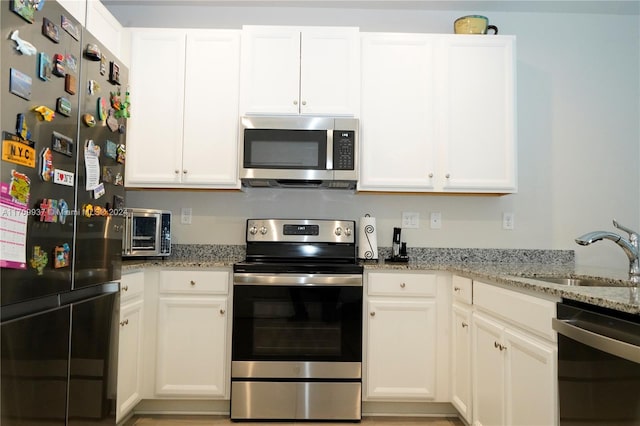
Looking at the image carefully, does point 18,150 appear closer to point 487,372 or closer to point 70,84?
point 70,84

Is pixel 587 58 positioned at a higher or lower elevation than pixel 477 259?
higher

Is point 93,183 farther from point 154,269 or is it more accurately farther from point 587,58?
point 587,58

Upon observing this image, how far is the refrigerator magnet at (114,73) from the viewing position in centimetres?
190

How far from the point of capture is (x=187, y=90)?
8.95 feet

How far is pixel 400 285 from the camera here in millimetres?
2461

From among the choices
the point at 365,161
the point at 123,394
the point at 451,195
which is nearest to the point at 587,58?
the point at 451,195

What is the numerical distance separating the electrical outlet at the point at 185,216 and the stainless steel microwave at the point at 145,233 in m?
A: 0.30

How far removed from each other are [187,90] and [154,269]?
1.10m

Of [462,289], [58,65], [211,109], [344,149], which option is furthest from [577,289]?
[211,109]

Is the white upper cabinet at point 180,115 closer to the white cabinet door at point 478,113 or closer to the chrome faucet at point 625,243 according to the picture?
the white cabinet door at point 478,113

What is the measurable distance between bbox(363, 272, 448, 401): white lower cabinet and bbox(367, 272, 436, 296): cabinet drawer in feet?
0.13

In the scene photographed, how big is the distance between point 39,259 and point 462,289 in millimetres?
1860

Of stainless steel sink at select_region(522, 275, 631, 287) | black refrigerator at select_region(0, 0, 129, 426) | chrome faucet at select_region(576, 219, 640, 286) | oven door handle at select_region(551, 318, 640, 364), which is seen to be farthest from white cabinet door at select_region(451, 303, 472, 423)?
black refrigerator at select_region(0, 0, 129, 426)

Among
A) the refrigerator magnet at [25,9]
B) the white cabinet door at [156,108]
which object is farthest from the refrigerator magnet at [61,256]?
the white cabinet door at [156,108]
